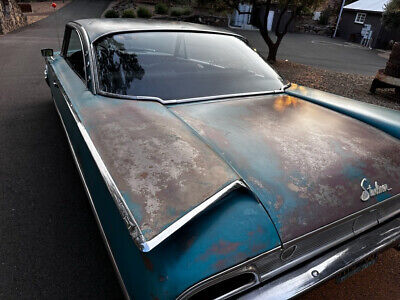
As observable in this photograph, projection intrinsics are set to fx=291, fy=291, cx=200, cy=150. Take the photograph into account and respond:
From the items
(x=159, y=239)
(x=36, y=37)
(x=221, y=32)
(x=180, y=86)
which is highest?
(x=221, y=32)

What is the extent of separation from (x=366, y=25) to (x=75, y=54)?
23.5 meters

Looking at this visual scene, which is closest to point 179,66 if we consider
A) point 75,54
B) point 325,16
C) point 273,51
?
point 75,54

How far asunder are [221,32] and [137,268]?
8.44ft

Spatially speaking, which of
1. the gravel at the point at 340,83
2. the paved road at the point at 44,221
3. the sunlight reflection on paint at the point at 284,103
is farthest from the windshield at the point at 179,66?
the gravel at the point at 340,83

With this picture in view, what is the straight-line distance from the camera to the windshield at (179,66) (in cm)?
231

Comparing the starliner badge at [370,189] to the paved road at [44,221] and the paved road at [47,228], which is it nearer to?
the paved road at [47,228]

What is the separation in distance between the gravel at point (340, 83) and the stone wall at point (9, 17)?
12117mm

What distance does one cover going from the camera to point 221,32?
3045 mm

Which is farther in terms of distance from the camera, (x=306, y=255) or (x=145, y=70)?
(x=145, y=70)

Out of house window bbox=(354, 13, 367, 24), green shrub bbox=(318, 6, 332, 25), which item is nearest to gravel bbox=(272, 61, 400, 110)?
house window bbox=(354, 13, 367, 24)

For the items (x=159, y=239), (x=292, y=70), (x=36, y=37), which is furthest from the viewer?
(x=36, y=37)

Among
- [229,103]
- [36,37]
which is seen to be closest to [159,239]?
[229,103]

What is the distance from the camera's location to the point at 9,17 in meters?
14.1

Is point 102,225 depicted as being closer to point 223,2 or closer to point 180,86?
point 180,86
